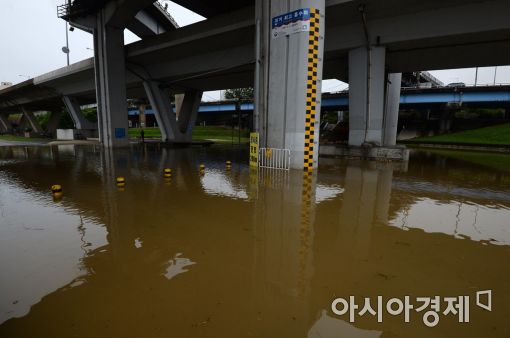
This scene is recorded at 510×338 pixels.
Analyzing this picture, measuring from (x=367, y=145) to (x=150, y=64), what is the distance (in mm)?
21465

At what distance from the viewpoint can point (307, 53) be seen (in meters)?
10.5

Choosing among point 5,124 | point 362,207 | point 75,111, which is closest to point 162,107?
point 75,111

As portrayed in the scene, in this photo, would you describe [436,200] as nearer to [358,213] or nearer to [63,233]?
[358,213]

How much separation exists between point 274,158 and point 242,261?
8.36m

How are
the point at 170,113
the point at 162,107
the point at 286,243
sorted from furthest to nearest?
the point at 170,113 < the point at 162,107 < the point at 286,243

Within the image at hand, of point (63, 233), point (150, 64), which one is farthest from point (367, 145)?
point (150, 64)

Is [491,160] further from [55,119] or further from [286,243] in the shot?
[55,119]

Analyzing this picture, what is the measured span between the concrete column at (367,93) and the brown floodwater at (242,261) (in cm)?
926

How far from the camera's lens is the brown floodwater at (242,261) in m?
2.41

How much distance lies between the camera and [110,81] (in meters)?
24.2

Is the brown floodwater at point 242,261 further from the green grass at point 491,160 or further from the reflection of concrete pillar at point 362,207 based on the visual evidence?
the green grass at point 491,160

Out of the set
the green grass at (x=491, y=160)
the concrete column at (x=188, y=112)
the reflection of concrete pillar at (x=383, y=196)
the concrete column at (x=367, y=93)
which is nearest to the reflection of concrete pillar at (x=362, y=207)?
the reflection of concrete pillar at (x=383, y=196)

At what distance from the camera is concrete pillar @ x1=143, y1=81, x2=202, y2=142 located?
27797 mm

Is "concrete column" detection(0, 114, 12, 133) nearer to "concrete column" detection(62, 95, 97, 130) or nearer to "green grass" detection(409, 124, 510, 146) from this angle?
"concrete column" detection(62, 95, 97, 130)
